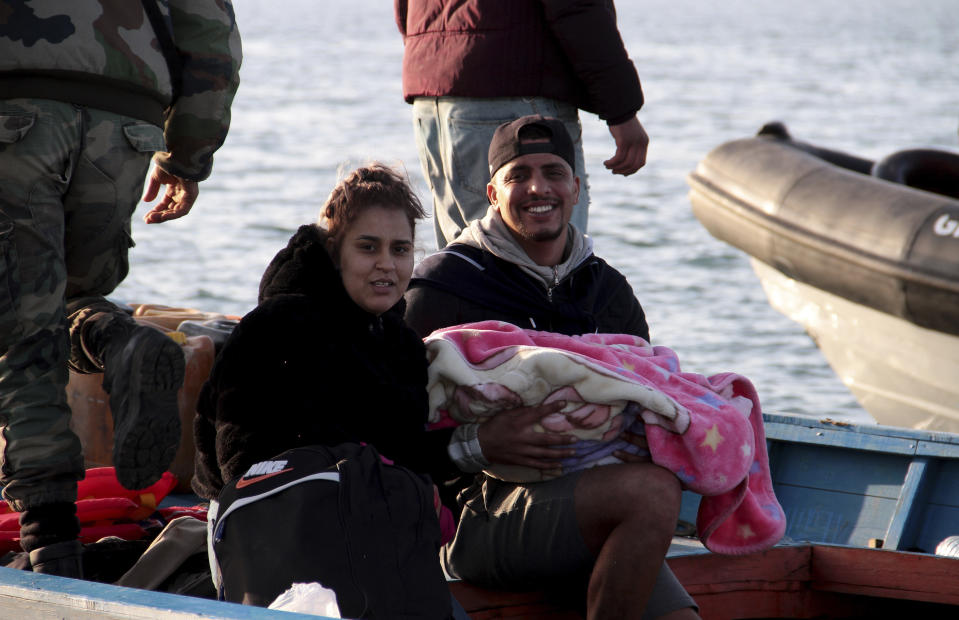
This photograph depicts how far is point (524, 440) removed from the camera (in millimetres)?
2746

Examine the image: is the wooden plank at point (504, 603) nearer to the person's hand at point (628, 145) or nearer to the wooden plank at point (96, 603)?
the wooden plank at point (96, 603)

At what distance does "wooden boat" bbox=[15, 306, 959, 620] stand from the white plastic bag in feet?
0.24

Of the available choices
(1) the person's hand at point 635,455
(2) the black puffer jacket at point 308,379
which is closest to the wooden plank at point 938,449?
(1) the person's hand at point 635,455

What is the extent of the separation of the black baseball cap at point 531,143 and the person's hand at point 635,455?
842 millimetres

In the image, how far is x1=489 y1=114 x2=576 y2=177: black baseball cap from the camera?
3277 millimetres

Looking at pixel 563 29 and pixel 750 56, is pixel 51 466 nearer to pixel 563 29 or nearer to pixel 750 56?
pixel 563 29

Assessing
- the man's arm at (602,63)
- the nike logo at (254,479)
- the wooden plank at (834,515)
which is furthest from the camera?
the wooden plank at (834,515)

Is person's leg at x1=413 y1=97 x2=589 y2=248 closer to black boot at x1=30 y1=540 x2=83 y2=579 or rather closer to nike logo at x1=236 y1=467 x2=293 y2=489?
black boot at x1=30 y1=540 x2=83 y2=579

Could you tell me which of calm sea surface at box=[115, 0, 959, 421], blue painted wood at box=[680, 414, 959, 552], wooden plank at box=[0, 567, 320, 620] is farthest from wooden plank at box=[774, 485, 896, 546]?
wooden plank at box=[0, 567, 320, 620]

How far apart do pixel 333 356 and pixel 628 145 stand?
1659mm

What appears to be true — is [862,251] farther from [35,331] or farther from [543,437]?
[35,331]

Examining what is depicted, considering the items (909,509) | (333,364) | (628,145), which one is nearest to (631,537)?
(333,364)

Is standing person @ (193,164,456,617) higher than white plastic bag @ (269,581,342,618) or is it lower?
higher

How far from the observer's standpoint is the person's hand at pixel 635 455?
276 cm
